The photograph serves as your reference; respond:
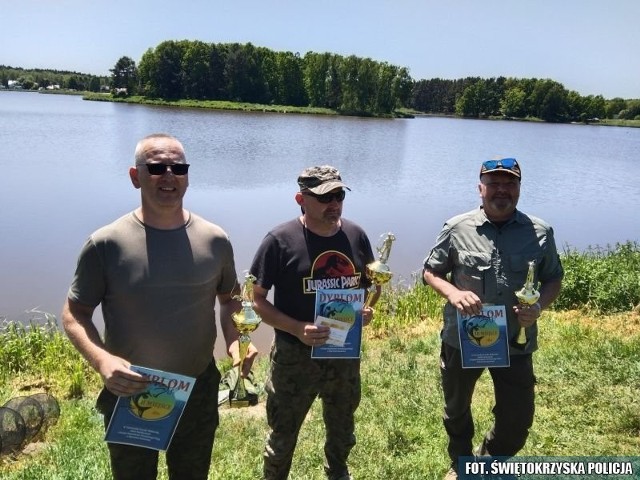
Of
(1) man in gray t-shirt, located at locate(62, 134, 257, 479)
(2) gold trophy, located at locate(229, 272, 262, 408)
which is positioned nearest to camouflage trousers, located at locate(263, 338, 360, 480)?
(2) gold trophy, located at locate(229, 272, 262, 408)

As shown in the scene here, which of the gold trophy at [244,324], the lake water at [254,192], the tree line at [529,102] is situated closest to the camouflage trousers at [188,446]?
the gold trophy at [244,324]

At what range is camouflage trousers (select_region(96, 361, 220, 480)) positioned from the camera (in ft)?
8.93

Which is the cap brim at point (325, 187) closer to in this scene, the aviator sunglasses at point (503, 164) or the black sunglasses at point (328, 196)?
the black sunglasses at point (328, 196)

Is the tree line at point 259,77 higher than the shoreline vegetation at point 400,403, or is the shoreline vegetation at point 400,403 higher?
the tree line at point 259,77

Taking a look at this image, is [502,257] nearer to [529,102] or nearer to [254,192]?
[254,192]

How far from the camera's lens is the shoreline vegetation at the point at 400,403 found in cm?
412

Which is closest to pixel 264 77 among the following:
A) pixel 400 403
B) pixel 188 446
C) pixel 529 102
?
pixel 529 102

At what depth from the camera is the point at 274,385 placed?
11.0 ft

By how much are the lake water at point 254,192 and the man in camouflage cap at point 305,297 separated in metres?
5.18

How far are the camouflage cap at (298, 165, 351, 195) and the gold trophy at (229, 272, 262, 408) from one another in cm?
65

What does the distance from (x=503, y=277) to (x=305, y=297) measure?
1361 mm

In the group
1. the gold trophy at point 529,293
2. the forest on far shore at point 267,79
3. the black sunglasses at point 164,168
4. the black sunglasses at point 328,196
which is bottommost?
the gold trophy at point 529,293

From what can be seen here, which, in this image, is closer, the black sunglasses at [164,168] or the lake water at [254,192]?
the black sunglasses at [164,168]

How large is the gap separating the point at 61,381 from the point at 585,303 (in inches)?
317
